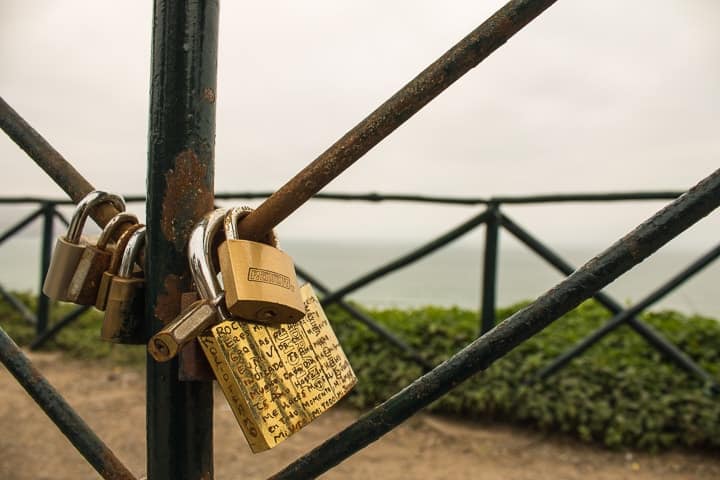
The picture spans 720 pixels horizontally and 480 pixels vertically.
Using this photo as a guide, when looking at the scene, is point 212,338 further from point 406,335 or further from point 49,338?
point 49,338

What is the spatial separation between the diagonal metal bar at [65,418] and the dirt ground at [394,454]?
1.54 m

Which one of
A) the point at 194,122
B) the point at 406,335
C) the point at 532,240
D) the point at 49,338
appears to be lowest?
the point at 49,338

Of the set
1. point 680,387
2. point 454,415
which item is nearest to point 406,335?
point 454,415

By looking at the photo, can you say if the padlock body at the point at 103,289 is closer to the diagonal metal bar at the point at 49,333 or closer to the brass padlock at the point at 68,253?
the brass padlock at the point at 68,253

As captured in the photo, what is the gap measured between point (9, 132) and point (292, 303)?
0.55 meters

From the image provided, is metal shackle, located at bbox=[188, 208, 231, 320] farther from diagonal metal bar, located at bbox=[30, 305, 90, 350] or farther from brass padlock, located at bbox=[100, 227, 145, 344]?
diagonal metal bar, located at bbox=[30, 305, 90, 350]

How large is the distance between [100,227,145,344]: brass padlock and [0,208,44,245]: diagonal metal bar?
3669 millimetres

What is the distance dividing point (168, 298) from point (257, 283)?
16cm

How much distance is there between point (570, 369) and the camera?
110 inches

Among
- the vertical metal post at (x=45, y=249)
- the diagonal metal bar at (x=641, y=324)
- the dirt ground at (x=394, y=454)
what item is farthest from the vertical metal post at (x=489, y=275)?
the vertical metal post at (x=45, y=249)

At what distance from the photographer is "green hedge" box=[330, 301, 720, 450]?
244 centimetres

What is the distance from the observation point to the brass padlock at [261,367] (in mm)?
627

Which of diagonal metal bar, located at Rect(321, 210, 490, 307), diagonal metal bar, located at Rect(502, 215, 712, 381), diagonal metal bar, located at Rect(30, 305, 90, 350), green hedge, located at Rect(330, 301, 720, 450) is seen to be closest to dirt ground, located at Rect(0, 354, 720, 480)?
green hedge, located at Rect(330, 301, 720, 450)

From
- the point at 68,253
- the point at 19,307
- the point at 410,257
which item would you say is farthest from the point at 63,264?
the point at 19,307
